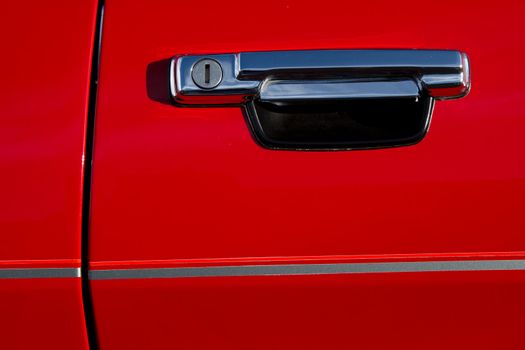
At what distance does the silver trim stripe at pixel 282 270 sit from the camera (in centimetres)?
102

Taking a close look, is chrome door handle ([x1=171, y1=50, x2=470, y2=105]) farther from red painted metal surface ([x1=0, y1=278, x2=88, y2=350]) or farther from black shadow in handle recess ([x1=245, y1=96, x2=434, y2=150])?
Result: red painted metal surface ([x1=0, y1=278, x2=88, y2=350])

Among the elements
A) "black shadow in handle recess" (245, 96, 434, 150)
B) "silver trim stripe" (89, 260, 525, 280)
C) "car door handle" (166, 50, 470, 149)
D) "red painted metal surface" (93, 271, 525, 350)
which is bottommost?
"red painted metal surface" (93, 271, 525, 350)

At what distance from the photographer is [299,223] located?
101 centimetres

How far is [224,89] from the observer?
102 cm

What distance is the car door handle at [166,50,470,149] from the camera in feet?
3.36

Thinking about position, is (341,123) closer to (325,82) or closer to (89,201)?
(325,82)

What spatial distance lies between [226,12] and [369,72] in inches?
10.4

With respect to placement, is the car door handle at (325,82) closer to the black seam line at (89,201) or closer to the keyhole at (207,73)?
the keyhole at (207,73)

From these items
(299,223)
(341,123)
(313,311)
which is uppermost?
(341,123)

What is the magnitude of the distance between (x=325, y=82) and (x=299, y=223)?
230 mm

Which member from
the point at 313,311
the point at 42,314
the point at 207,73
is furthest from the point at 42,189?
the point at 313,311

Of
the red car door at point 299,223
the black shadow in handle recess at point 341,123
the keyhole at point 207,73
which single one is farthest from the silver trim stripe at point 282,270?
the keyhole at point 207,73

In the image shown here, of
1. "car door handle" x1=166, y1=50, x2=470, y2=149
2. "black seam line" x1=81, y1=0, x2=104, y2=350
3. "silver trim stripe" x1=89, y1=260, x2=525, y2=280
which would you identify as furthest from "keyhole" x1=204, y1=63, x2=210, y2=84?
"silver trim stripe" x1=89, y1=260, x2=525, y2=280

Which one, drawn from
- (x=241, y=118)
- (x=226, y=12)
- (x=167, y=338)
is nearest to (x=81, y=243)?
(x=167, y=338)
